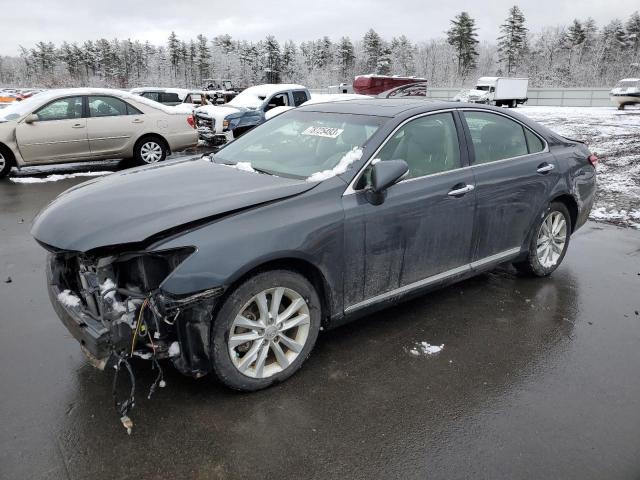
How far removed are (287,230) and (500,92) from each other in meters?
38.7

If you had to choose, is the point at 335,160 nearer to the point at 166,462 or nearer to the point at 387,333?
the point at 387,333

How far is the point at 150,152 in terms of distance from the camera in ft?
34.1

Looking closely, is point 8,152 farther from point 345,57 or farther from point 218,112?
point 345,57

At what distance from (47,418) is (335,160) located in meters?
2.31

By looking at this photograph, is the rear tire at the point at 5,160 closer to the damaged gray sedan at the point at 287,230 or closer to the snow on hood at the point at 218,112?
the snow on hood at the point at 218,112

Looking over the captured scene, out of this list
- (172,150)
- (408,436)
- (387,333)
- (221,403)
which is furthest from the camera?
(172,150)

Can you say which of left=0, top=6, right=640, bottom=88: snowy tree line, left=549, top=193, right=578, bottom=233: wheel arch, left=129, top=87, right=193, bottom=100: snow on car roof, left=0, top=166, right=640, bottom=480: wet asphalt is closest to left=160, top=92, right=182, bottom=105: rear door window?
left=129, top=87, right=193, bottom=100: snow on car roof

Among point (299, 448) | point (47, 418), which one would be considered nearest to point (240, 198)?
point (299, 448)

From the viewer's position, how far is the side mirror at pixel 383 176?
3090mm

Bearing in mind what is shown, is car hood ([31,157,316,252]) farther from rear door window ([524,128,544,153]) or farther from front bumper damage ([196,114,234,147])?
front bumper damage ([196,114,234,147])

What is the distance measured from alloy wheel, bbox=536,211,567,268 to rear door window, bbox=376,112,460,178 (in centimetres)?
141

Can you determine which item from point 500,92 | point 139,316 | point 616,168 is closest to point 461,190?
point 139,316

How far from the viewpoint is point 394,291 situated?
11.4 ft

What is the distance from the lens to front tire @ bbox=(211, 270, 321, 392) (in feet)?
8.84
